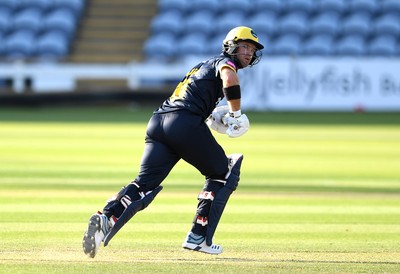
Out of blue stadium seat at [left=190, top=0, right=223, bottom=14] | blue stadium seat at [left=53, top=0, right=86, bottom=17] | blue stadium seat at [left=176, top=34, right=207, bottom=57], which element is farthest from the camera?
blue stadium seat at [left=53, top=0, right=86, bottom=17]

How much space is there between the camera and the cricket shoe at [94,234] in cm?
724

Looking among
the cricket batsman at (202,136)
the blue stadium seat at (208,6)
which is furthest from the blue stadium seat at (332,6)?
the cricket batsman at (202,136)

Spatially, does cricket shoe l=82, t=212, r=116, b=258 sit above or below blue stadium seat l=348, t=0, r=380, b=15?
above

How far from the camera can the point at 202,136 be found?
778 cm

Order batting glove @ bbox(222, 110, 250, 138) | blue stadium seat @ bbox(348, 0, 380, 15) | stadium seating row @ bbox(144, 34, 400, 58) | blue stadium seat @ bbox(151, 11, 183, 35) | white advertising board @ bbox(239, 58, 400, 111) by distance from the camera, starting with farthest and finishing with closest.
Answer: blue stadium seat @ bbox(348, 0, 380, 15) → blue stadium seat @ bbox(151, 11, 183, 35) → stadium seating row @ bbox(144, 34, 400, 58) → white advertising board @ bbox(239, 58, 400, 111) → batting glove @ bbox(222, 110, 250, 138)

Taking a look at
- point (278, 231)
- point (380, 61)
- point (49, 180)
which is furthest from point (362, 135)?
point (278, 231)

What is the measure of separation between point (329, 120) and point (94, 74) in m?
7.56

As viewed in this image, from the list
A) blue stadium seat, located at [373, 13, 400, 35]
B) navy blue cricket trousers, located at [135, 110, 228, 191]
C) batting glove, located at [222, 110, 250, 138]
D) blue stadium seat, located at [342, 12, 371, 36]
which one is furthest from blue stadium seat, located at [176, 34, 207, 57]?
batting glove, located at [222, 110, 250, 138]

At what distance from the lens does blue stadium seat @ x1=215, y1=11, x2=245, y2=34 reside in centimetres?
3138

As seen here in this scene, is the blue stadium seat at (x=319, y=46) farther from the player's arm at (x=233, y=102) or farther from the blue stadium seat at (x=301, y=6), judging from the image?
the player's arm at (x=233, y=102)

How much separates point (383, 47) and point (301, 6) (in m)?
3.15

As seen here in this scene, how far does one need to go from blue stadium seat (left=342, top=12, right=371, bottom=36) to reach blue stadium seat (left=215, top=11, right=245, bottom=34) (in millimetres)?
3180

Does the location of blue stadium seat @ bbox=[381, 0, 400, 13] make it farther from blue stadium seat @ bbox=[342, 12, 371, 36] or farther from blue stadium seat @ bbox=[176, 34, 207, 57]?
blue stadium seat @ bbox=[176, 34, 207, 57]

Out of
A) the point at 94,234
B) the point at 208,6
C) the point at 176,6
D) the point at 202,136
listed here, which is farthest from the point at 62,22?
the point at 94,234
